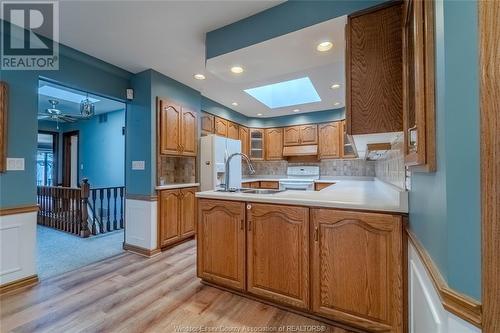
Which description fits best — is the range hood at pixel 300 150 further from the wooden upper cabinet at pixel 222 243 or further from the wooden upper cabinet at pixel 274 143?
the wooden upper cabinet at pixel 222 243

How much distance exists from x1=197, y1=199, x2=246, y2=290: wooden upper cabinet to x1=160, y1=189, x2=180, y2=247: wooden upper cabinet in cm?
114

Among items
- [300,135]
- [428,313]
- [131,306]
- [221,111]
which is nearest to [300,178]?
[300,135]

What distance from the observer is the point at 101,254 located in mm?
2965

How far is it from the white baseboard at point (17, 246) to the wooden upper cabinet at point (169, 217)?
1251 mm

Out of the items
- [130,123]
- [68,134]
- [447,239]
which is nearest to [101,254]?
[130,123]

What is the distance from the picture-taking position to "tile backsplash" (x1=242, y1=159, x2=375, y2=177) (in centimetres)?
495

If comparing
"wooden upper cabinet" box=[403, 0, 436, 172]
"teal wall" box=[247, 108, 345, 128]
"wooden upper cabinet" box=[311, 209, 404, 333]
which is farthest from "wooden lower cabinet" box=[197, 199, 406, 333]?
"teal wall" box=[247, 108, 345, 128]

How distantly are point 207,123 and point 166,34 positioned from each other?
1985mm

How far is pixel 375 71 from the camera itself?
4.77 ft

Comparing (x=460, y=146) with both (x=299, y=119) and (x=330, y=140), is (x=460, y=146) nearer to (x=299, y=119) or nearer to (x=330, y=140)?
(x=330, y=140)

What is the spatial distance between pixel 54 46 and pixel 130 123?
110 centimetres

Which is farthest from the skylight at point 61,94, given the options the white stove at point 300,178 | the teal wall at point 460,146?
the teal wall at point 460,146

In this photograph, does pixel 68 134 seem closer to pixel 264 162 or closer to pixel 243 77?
pixel 264 162

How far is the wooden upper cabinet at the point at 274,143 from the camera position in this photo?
18.2 ft
